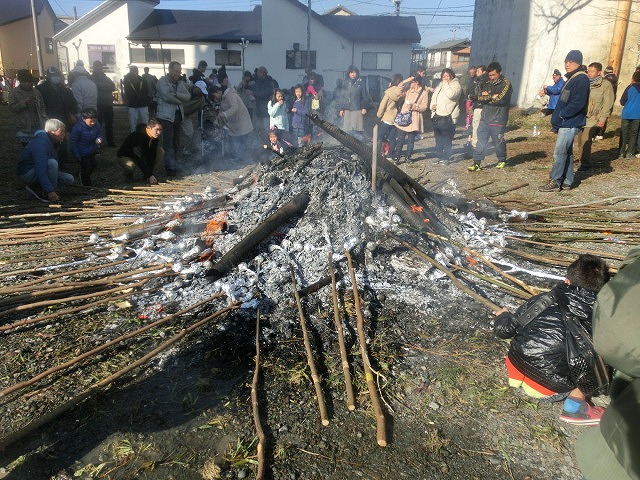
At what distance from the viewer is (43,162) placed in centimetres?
733

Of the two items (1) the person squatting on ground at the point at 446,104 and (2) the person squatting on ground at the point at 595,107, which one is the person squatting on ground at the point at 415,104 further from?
(2) the person squatting on ground at the point at 595,107

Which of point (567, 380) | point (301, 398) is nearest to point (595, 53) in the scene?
point (567, 380)

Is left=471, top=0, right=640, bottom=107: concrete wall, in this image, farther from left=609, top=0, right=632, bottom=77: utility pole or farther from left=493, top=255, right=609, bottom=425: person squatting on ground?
left=493, top=255, right=609, bottom=425: person squatting on ground

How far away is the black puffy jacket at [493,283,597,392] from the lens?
2.92m

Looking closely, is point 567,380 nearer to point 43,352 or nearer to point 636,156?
point 43,352

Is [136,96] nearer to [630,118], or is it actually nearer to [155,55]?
[630,118]

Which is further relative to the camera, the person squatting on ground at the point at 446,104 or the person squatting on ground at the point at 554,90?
the person squatting on ground at the point at 446,104

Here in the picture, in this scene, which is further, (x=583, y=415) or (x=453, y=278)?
(x=453, y=278)

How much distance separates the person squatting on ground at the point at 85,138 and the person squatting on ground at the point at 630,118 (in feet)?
35.3

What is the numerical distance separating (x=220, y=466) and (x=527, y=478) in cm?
178

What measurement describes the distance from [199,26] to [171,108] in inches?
1005

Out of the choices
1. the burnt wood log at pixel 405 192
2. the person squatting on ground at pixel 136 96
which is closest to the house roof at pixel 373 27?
the person squatting on ground at pixel 136 96

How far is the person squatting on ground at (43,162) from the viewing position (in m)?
7.32

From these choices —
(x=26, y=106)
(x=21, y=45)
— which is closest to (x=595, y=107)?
(x=26, y=106)
